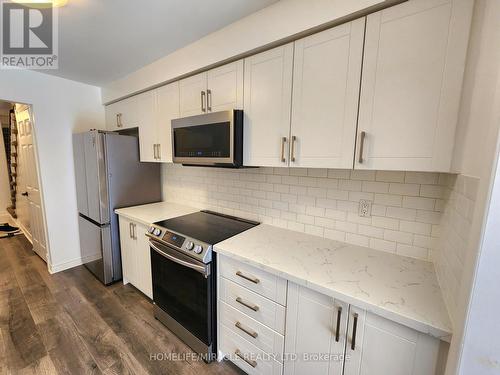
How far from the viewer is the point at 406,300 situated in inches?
36.4

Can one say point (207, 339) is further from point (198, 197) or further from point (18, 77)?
point (18, 77)

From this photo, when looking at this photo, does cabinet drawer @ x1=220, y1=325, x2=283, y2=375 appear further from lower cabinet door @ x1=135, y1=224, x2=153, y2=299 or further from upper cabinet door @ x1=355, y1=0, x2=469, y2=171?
upper cabinet door @ x1=355, y1=0, x2=469, y2=171

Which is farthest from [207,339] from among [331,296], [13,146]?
[13,146]

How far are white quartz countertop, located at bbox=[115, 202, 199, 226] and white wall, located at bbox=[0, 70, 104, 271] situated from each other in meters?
0.99

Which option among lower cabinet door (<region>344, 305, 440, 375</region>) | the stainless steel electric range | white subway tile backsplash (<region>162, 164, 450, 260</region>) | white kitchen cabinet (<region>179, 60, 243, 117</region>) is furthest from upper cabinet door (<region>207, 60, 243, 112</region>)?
lower cabinet door (<region>344, 305, 440, 375</region>)

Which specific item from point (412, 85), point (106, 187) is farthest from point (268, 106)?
point (106, 187)

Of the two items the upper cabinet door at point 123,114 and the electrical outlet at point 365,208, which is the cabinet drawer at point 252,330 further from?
the upper cabinet door at point 123,114

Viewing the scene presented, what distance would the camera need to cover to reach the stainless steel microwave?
1531mm

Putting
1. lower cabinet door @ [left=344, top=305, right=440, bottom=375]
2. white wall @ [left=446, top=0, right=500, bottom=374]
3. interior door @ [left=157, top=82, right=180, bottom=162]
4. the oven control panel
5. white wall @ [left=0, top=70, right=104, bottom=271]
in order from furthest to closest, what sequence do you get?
white wall @ [left=0, top=70, right=104, bottom=271], interior door @ [left=157, top=82, right=180, bottom=162], the oven control panel, lower cabinet door @ [left=344, top=305, right=440, bottom=375], white wall @ [left=446, top=0, right=500, bottom=374]

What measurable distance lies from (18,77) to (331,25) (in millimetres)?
3093

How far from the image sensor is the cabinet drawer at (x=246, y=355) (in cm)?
129

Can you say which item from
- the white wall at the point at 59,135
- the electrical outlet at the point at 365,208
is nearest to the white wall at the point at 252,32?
the electrical outlet at the point at 365,208

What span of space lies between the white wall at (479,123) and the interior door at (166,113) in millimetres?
1926

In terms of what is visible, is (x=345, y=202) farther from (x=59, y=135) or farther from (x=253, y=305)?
(x=59, y=135)
